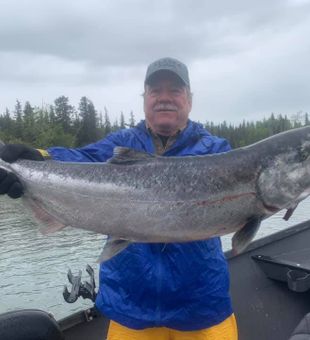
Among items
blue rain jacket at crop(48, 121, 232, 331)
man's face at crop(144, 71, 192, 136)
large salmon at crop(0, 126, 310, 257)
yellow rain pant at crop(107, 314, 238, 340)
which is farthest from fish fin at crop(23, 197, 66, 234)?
man's face at crop(144, 71, 192, 136)

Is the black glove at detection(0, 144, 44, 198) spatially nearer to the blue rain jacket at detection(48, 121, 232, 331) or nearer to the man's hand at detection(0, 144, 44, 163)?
the man's hand at detection(0, 144, 44, 163)

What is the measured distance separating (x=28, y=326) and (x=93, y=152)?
1.77 m

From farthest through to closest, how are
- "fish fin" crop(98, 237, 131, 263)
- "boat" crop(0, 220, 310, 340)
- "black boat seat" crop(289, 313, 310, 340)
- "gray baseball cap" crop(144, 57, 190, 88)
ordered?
1. "boat" crop(0, 220, 310, 340)
2. "gray baseball cap" crop(144, 57, 190, 88)
3. "fish fin" crop(98, 237, 131, 263)
4. "black boat seat" crop(289, 313, 310, 340)

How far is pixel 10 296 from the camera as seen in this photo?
43.2 ft

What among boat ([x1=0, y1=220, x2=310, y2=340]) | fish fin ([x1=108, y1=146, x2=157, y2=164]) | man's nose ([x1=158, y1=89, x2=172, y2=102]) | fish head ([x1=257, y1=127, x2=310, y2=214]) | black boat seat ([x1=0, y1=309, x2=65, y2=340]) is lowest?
boat ([x1=0, y1=220, x2=310, y2=340])

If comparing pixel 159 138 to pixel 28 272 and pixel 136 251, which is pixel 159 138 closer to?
pixel 136 251

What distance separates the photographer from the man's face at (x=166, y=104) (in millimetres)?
4363

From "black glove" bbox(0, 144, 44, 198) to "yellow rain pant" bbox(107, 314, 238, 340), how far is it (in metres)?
1.41

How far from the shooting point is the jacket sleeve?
4395 millimetres

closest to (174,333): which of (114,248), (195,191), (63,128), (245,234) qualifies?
(114,248)

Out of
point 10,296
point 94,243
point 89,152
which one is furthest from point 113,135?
point 94,243

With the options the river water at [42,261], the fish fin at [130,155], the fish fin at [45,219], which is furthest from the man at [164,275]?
the river water at [42,261]

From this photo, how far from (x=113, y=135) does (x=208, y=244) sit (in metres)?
1.26

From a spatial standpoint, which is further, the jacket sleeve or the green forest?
the green forest
